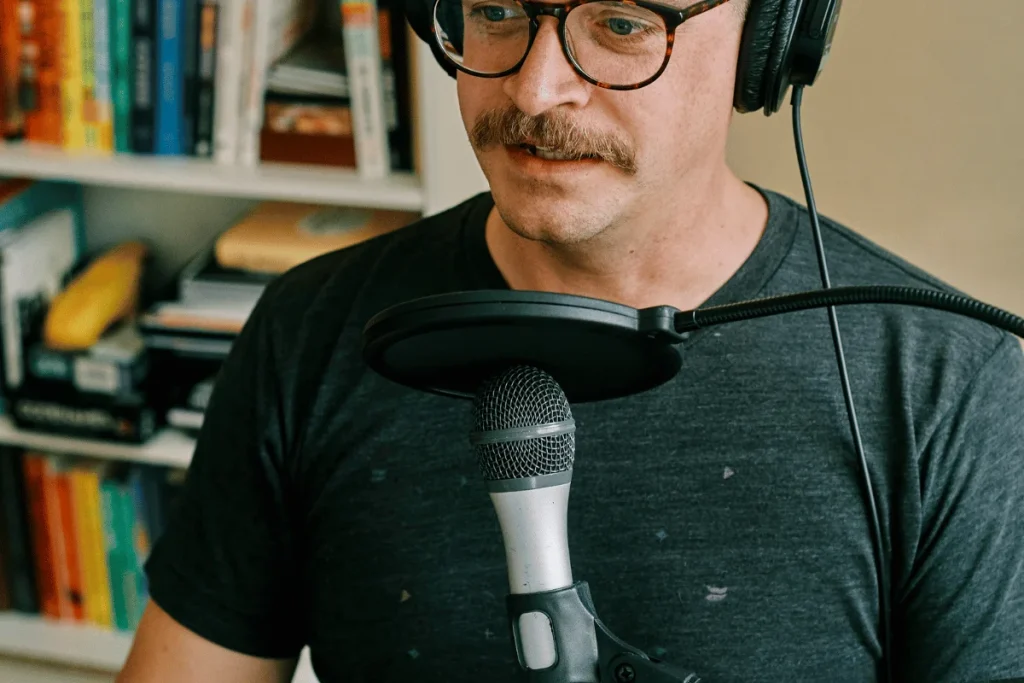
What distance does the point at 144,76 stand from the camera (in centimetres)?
159

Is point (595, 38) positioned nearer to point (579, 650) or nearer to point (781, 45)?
point (781, 45)

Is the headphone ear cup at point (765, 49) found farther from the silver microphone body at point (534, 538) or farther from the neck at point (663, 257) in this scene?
the silver microphone body at point (534, 538)

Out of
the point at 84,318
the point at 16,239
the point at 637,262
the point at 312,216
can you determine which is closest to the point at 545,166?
the point at 637,262

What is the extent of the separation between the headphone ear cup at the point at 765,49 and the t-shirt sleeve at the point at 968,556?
298 millimetres

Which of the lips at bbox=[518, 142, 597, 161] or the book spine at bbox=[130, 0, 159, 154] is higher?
the lips at bbox=[518, 142, 597, 161]

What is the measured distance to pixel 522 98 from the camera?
80 cm

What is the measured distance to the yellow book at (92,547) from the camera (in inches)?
72.2

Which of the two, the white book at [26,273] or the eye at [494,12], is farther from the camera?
the white book at [26,273]

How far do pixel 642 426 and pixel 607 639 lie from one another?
0.37 m

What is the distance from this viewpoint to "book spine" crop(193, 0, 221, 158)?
5.04ft

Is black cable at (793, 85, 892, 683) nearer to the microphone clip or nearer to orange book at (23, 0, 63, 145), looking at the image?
the microphone clip

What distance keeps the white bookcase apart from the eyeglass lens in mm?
591

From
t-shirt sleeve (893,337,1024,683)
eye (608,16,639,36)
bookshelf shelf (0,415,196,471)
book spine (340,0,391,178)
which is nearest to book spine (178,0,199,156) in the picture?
book spine (340,0,391,178)

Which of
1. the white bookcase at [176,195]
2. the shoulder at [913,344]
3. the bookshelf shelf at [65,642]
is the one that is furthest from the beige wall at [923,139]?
the bookshelf shelf at [65,642]
